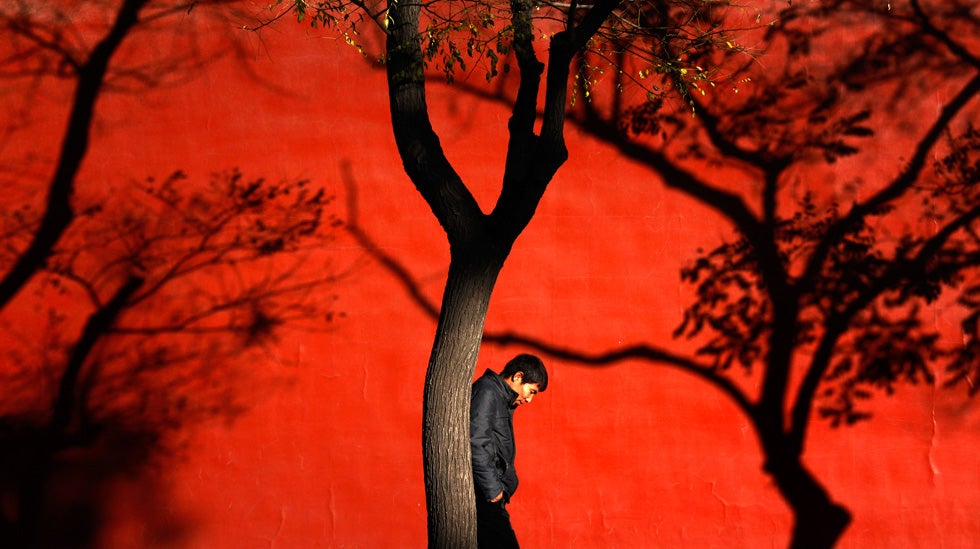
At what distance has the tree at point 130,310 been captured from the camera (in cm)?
664

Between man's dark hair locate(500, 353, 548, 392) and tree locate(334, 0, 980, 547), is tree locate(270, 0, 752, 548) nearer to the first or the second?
man's dark hair locate(500, 353, 548, 392)

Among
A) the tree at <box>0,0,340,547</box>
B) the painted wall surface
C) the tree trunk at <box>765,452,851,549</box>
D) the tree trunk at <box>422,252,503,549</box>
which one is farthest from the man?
the tree trunk at <box>765,452,851,549</box>

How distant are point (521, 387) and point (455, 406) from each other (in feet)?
1.74

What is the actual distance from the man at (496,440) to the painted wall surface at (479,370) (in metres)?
1.76

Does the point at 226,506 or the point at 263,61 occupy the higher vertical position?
the point at 263,61

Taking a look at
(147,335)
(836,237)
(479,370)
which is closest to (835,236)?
(836,237)

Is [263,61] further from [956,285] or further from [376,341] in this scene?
[956,285]

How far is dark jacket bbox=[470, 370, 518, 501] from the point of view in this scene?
181 inches

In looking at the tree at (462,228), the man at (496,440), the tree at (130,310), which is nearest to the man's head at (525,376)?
the man at (496,440)

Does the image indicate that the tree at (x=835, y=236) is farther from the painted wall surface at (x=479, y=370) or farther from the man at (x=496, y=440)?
the man at (x=496, y=440)

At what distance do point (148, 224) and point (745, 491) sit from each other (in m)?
4.54

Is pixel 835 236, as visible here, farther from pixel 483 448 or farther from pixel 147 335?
pixel 147 335

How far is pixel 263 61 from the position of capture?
6.76m

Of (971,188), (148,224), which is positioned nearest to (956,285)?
(971,188)
